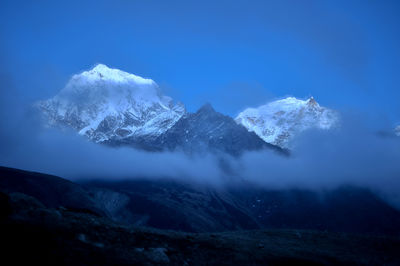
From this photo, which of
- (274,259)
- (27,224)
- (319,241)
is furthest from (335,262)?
(27,224)

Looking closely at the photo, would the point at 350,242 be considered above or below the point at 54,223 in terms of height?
above

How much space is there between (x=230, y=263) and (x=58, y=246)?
59.8 feet

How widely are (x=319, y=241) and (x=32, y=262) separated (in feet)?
153

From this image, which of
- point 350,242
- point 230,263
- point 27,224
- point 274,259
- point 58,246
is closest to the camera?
point 58,246

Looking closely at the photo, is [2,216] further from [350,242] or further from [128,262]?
[350,242]

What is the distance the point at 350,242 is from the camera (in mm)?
57812

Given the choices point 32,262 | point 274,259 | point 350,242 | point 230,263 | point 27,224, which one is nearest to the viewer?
point 32,262

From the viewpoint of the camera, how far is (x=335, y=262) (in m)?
43.7

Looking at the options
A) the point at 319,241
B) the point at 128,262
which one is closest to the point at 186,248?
the point at 128,262

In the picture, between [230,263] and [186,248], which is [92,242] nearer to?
[186,248]

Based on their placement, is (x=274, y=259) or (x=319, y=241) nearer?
(x=274, y=259)

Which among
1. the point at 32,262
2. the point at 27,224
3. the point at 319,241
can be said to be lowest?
the point at 32,262

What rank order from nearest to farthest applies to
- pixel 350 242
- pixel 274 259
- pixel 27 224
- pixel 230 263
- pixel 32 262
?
pixel 32 262 < pixel 27 224 < pixel 230 263 < pixel 274 259 < pixel 350 242

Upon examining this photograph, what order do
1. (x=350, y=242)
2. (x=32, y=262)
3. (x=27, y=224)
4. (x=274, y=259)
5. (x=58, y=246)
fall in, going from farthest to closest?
(x=350, y=242) → (x=274, y=259) → (x=27, y=224) → (x=58, y=246) → (x=32, y=262)
